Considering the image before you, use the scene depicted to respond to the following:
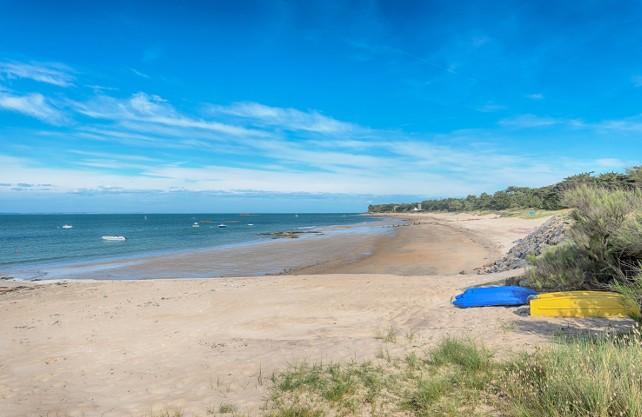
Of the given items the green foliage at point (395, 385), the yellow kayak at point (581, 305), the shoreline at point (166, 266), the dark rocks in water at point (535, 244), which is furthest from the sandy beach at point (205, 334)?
the shoreline at point (166, 266)

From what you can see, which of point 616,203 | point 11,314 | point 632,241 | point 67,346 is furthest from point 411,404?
point 11,314

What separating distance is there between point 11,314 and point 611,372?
13840 millimetres

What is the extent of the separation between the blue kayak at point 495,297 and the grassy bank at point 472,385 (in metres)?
3.63

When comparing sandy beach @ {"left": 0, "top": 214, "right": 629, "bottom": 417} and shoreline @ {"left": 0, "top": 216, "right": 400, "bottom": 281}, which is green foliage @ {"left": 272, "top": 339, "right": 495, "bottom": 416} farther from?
shoreline @ {"left": 0, "top": 216, "right": 400, "bottom": 281}

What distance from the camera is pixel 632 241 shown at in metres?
6.66

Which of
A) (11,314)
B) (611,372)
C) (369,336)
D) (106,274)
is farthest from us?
(106,274)

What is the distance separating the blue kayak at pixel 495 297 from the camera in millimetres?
8641

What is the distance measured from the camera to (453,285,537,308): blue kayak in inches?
340

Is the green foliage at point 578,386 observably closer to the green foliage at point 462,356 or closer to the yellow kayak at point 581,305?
the green foliage at point 462,356

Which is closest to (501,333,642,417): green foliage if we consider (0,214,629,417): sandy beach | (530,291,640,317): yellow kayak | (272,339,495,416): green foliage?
(272,339,495,416): green foliage

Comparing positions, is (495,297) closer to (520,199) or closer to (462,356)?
(462,356)

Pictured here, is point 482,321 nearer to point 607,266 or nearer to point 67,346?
point 607,266

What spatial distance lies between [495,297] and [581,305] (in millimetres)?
1933

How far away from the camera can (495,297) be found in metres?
8.85
